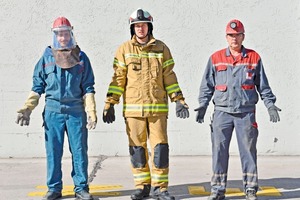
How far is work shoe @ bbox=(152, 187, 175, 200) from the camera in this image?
6.87 meters

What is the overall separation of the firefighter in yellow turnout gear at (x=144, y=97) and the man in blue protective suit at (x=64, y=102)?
28 centimetres

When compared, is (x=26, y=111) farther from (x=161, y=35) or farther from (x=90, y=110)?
(x=161, y=35)

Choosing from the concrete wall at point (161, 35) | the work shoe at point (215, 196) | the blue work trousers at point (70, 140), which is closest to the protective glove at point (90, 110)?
the blue work trousers at point (70, 140)

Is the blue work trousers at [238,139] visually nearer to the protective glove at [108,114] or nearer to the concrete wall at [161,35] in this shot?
the protective glove at [108,114]

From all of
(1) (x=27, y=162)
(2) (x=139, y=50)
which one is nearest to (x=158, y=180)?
(2) (x=139, y=50)

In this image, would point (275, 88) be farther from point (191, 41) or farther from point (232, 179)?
point (232, 179)

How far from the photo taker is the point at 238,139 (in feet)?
22.7

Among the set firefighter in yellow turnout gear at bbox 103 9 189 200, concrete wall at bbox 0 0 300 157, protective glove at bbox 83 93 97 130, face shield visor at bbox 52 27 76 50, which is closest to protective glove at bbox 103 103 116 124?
firefighter in yellow turnout gear at bbox 103 9 189 200

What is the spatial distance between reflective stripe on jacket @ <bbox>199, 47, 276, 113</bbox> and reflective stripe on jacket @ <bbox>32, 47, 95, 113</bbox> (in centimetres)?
131

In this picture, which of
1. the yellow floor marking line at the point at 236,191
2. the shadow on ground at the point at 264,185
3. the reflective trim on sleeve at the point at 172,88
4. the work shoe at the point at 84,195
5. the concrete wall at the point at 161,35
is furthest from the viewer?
the concrete wall at the point at 161,35

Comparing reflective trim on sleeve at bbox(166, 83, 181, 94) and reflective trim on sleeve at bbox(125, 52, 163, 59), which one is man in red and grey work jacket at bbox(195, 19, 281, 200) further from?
reflective trim on sleeve at bbox(125, 52, 163, 59)

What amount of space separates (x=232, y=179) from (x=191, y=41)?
2250 mm

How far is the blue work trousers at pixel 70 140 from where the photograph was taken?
689 cm

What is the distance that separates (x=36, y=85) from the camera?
22.8 feet
